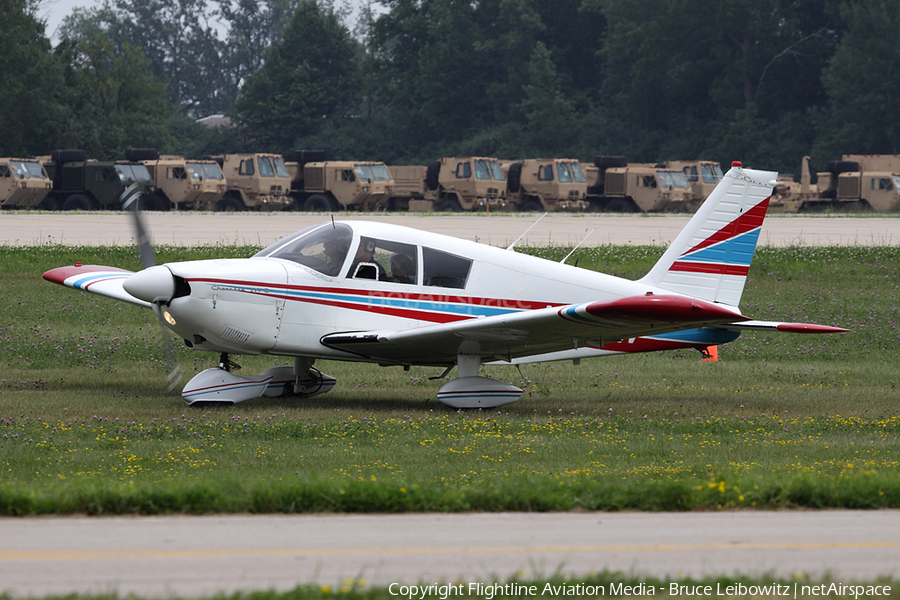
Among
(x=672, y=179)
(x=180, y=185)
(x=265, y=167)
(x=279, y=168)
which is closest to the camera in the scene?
(x=180, y=185)

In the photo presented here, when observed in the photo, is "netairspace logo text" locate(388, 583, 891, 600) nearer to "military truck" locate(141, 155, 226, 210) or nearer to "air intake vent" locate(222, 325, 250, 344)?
"air intake vent" locate(222, 325, 250, 344)

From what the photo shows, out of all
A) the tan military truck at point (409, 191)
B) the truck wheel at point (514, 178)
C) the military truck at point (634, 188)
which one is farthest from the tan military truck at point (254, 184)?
the military truck at point (634, 188)

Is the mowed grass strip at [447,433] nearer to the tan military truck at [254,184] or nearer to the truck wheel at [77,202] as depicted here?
the truck wheel at [77,202]

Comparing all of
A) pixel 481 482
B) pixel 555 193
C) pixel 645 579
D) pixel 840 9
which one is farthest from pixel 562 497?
pixel 840 9

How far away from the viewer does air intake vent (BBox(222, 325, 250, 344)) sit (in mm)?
11914

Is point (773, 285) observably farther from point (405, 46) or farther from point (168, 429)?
point (405, 46)

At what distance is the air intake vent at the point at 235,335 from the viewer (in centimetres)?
1191

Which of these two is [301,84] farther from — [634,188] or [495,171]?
[634,188]

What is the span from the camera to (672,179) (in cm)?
5662

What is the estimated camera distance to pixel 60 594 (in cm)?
528

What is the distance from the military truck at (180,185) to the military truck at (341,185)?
557 cm

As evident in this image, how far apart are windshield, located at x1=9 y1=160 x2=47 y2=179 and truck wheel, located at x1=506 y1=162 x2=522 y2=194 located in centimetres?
2376

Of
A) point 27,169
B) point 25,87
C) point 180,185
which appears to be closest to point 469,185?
point 180,185

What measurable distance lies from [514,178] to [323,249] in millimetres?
45631
